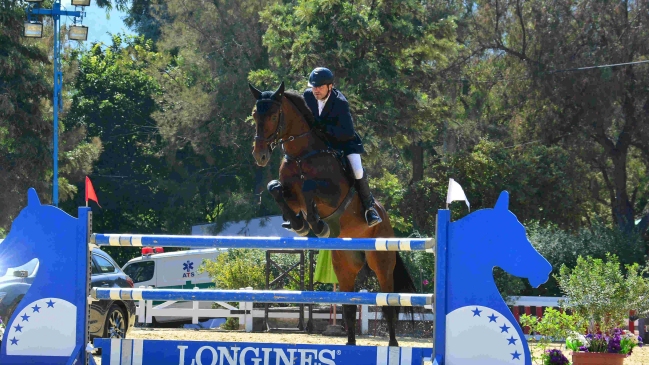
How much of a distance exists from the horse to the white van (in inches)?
567

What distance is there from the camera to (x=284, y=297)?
4898mm

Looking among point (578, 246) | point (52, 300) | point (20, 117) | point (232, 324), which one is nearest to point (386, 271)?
point (52, 300)

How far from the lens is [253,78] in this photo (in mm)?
21547

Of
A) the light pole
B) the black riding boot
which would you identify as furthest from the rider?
the light pole

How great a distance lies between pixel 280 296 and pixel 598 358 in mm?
3038

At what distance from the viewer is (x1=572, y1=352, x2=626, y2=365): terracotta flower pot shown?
6.68m

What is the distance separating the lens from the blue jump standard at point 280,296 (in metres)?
4.77

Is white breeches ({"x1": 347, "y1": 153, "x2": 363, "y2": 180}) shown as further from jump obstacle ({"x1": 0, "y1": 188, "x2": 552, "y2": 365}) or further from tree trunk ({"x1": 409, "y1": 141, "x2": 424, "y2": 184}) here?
tree trunk ({"x1": 409, "y1": 141, "x2": 424, "y2": 184})

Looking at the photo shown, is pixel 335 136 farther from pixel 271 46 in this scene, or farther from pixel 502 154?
pixel 502 154

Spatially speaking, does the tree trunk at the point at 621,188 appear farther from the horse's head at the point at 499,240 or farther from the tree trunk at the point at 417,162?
the horse's head at the point at 499,240

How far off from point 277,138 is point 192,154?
91.5 ft

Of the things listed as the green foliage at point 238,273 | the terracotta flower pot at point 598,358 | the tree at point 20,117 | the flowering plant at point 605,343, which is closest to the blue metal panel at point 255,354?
the terracotta flower pot at point 598,358

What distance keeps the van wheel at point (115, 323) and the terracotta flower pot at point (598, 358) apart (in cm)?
441

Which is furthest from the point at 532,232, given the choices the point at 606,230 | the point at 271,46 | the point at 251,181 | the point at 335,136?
the point at 251,181
